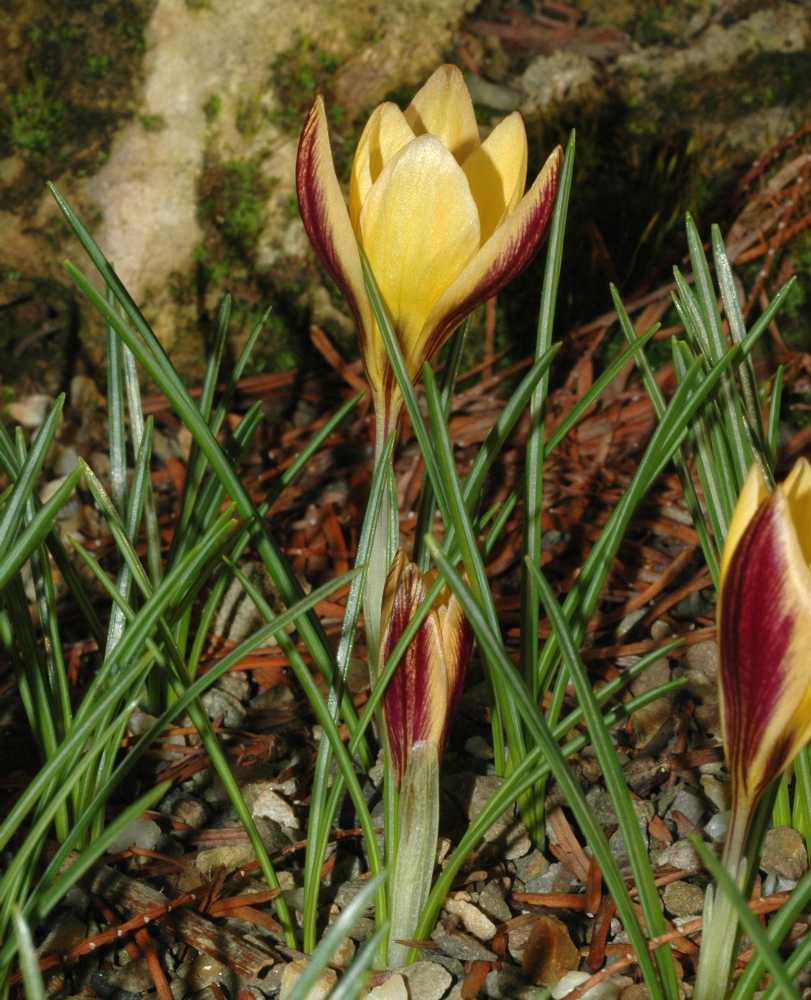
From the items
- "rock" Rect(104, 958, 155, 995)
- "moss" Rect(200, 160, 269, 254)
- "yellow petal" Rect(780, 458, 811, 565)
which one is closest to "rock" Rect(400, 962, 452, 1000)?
"rock" Rect(104, 958, 155, 995)

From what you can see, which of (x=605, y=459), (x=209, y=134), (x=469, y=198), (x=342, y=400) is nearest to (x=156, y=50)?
(x=209, y=134)

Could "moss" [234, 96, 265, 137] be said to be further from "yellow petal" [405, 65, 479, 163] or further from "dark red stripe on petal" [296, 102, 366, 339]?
"dark red stripe on petal" [296, 102, 366, 339]

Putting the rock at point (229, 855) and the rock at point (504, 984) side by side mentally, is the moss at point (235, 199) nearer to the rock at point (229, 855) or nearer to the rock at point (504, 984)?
the rock at point (229, 855)

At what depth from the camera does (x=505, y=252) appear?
115 cm

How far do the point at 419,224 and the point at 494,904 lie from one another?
0.69 metres

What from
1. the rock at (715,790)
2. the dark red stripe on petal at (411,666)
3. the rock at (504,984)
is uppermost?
the dark red stripe on petal at (411,666)

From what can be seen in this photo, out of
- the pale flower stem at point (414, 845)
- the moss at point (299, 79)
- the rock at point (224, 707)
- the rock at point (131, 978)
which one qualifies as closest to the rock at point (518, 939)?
the pale flower stem at point (414, 845)

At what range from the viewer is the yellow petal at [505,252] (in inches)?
45.1

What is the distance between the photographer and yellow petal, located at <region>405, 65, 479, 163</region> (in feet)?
4.31

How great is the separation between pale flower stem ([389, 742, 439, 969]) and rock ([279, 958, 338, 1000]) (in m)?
0.06

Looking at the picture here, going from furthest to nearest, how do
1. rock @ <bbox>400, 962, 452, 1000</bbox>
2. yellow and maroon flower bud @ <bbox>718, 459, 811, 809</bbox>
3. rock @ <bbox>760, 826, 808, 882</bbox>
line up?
1. rock @ <bbox>760, 826, 808, 882</bbox>
2. rock @ <bbox>400, 962, 452, 1000</bbox>
3. yellow and maroon flower bud @ <bbox>718, 459, 811, 809</bbox>

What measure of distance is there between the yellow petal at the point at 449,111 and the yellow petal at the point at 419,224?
180mm

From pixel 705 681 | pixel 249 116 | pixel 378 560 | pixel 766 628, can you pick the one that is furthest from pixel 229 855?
pixel 249 116

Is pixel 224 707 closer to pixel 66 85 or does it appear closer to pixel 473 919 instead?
pixel 473 919
